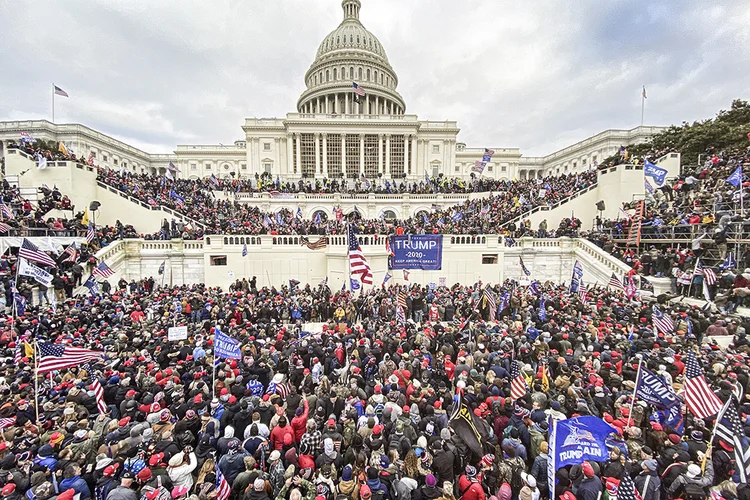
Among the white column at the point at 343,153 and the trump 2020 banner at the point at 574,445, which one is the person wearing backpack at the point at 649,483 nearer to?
the trump 2020 banner at the point at 574,445

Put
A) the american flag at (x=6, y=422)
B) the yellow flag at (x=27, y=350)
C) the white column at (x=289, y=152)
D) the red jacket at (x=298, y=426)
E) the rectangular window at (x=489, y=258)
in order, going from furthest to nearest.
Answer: the white column at (x=289, y=152)
the rectangular window at (x=489, y=258)
the yellow flag at (x=27, y=350)
the red jacket at (x=298, y=426)
the american flag at (x=6, y=422)

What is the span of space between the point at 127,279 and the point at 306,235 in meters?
11.5

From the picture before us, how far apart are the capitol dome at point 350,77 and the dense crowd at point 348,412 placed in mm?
62559

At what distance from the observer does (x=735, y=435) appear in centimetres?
458

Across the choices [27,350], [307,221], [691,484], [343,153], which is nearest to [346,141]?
[343,153]

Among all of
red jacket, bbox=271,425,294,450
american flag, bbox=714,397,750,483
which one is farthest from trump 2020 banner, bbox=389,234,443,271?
american flag, bbox=714,397,750,483

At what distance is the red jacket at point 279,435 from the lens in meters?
5.73

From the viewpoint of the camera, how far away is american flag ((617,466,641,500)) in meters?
4.24

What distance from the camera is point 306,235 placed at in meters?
21.0

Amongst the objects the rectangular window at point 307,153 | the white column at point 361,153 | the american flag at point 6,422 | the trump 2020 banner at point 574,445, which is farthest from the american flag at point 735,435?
the rectangular window at point 307,153

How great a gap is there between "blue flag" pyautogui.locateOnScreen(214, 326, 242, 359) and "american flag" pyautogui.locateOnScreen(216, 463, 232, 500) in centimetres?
371

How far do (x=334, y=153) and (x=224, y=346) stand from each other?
169ft

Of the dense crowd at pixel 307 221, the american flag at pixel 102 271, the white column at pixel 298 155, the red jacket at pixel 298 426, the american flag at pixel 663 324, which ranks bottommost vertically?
the red jacket at pixel 298 426

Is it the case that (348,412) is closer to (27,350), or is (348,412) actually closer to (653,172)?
(27,350)
